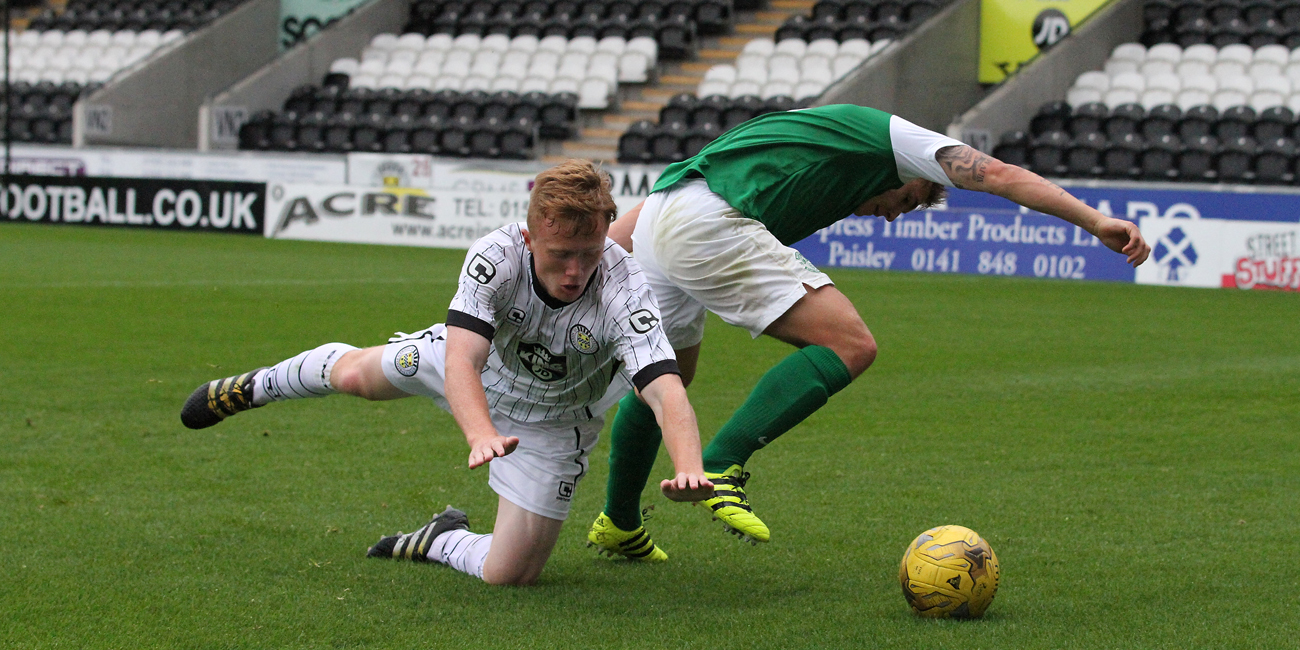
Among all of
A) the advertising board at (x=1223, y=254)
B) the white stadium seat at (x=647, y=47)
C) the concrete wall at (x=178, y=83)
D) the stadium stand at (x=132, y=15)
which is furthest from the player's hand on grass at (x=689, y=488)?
the stadium stand at (x=132, y=15)

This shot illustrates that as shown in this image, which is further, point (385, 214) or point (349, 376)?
point (385, 214)

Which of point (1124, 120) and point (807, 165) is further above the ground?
point (1124, 120)

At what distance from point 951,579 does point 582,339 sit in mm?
1215

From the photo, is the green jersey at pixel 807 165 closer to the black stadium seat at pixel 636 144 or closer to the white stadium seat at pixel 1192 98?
the black stadium seat at pixel 636 144

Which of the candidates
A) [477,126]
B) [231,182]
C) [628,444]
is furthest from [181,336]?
[477,126]

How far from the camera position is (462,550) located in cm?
434

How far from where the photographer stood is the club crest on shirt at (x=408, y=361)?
4.23 metres

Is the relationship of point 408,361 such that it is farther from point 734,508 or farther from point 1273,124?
point 1273,124

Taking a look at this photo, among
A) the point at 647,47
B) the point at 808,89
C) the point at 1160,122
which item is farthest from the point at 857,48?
the point at 1160,122

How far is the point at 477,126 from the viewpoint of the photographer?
24.2 metres

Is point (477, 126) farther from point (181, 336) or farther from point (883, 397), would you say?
point (883, 397)

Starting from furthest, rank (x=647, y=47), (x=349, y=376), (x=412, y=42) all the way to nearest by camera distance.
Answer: (x=412, y=42) → (x=647, y=47) → (x=349, y=376)

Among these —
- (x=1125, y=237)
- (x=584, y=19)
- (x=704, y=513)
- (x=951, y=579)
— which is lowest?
(x=704, y=513)

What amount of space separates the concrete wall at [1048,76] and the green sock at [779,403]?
1771cm
